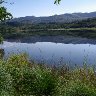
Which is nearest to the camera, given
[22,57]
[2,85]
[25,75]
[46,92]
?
[2,85]

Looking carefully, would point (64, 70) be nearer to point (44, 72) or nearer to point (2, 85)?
point (44, 72)

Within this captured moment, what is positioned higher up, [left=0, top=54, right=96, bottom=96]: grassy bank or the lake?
[left=0, top=54, right=96, bottom=96]: grassy bank

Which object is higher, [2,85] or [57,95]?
[2,85]

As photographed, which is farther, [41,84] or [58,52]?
[58,52]

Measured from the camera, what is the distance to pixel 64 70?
45.8 feet

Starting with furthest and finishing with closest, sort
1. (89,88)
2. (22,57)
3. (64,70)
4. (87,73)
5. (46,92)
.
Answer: (22,57) < (64,70) < (87,73) < (46,92) < (89,88)

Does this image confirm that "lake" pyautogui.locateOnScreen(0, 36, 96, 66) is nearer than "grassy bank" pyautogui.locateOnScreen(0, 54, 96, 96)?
No

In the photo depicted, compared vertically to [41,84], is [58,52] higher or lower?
lower

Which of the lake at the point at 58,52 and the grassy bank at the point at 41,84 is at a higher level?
the grassy bank at the point at 41,84

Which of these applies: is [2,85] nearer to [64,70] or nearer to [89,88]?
[89,88]

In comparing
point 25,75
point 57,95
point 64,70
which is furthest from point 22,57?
point 57,95

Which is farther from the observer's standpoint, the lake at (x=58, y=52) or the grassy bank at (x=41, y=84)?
the lake at (x=58, y=52)

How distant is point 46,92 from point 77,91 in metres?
1.63

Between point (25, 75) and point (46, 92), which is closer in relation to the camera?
point (46, 92)
